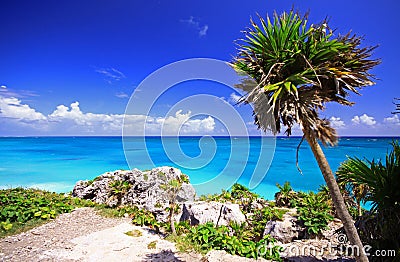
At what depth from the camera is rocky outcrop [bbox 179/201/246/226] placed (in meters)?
7.38

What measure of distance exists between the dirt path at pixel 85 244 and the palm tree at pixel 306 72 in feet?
13.1

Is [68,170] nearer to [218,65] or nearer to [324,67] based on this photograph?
[218,65]

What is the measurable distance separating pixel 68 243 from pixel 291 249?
5963 millimetres

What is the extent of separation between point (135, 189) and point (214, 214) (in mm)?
3765

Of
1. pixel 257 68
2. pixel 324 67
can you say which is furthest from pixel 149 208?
pixel 324 67

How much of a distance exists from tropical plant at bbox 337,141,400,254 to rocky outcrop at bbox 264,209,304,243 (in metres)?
2.34

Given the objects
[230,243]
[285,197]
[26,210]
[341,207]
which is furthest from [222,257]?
[26,210]

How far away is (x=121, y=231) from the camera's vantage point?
274 inches

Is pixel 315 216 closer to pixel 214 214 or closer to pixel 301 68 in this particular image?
pixel 214 214

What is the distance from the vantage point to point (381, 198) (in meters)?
4.02

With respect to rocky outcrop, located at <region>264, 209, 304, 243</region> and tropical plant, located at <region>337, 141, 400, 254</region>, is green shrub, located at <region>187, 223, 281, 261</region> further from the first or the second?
tropical plant, located at <region>337, 141, 400, 254</region>

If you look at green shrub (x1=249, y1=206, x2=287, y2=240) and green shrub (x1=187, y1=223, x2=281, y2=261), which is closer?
green shrub (x1=187, y1=223, x2=281, y2=261)

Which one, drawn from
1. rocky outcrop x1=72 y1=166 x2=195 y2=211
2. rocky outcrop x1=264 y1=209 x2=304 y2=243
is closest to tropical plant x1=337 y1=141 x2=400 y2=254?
rocky outcrop x1=264 y1=209 x2=304 y2=243

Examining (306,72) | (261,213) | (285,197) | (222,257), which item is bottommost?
(222,257)
